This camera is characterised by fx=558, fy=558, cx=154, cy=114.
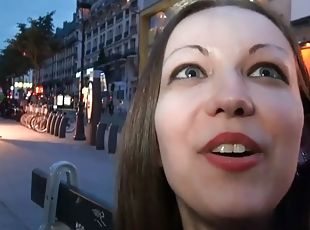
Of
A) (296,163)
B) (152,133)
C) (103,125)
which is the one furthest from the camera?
(103,125)

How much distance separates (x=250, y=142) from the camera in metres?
1.16

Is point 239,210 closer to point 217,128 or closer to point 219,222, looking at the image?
point 219,222

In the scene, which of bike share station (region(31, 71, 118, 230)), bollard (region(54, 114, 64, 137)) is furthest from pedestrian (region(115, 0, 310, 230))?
bollard (region(54, 114, 64, 137))

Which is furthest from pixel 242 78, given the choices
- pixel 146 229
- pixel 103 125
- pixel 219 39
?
pixel 103 125

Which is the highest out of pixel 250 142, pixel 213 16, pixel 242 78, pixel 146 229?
pixel 213 16

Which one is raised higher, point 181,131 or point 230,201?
point 181,131

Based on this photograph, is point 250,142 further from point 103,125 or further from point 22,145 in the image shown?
point 22,145

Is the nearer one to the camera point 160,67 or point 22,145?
point 160,67

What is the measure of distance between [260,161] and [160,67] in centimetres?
41

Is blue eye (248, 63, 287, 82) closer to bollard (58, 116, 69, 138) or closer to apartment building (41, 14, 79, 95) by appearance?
bollard (58, 116, 69, 138)

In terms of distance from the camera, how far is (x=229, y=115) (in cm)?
116

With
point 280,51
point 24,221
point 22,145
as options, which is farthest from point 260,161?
point 22,145

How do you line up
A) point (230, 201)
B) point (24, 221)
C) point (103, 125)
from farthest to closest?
point (103, 125), point (24, 221), point (230, 201)

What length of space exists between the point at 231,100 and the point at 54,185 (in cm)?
241
